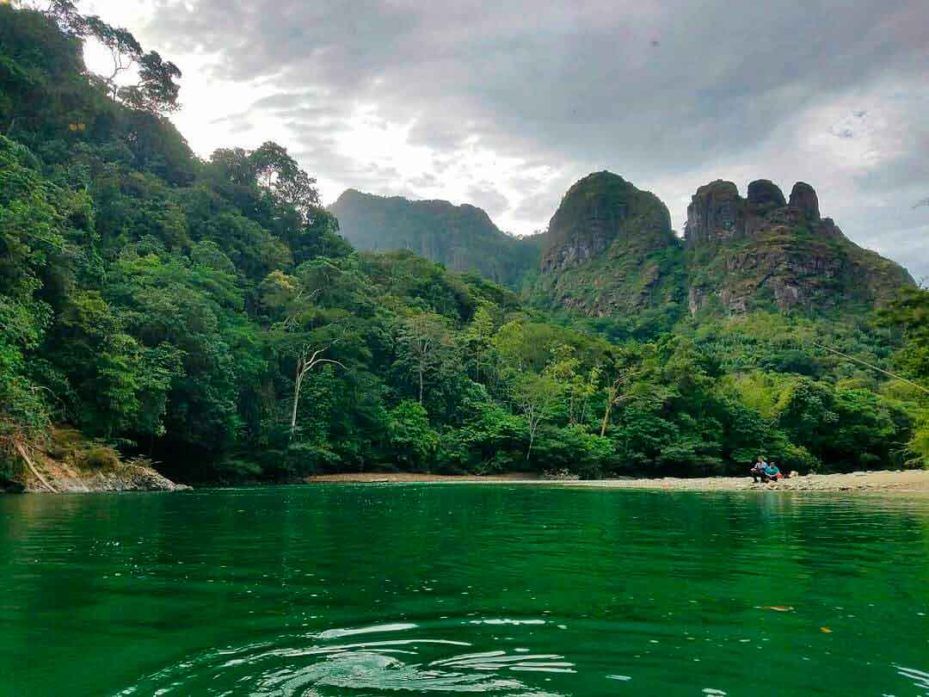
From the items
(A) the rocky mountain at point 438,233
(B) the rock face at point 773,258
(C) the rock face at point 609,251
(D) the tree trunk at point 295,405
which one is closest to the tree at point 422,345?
(D) the tree trunk at point 295,405

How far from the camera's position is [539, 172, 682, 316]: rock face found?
12462cm

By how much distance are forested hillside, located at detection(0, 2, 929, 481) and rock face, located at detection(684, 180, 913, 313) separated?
37977 millimetres

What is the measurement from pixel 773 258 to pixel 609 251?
128 feet

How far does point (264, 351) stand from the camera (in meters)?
40.8

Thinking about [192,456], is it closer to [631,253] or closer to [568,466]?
[568,466]

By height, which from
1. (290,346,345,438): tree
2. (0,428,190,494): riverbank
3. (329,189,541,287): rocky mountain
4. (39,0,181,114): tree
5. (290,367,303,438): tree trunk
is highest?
(329,189,541,287): rocky mountain

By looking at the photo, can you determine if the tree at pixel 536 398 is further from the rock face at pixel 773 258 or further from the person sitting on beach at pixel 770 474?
the rock face at pixel 773 258

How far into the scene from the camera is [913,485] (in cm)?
2511

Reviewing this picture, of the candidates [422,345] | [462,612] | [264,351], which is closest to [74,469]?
[264,351]

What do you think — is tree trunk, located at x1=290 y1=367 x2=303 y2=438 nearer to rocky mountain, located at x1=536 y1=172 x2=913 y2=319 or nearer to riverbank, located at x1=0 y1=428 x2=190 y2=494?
riverbank, located at x1=0 y1=428 x2=190 y2=494

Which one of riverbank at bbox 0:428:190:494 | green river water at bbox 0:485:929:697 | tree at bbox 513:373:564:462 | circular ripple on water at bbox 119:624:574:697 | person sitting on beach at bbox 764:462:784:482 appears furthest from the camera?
tree at bbox 513:373:564:462

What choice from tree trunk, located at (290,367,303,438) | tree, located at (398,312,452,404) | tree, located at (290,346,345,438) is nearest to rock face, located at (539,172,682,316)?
tree, located at (398,312,452,404)

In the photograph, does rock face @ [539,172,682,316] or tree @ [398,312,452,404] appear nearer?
tree @ [398,312,452,404]

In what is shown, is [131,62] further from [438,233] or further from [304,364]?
[438,233]
